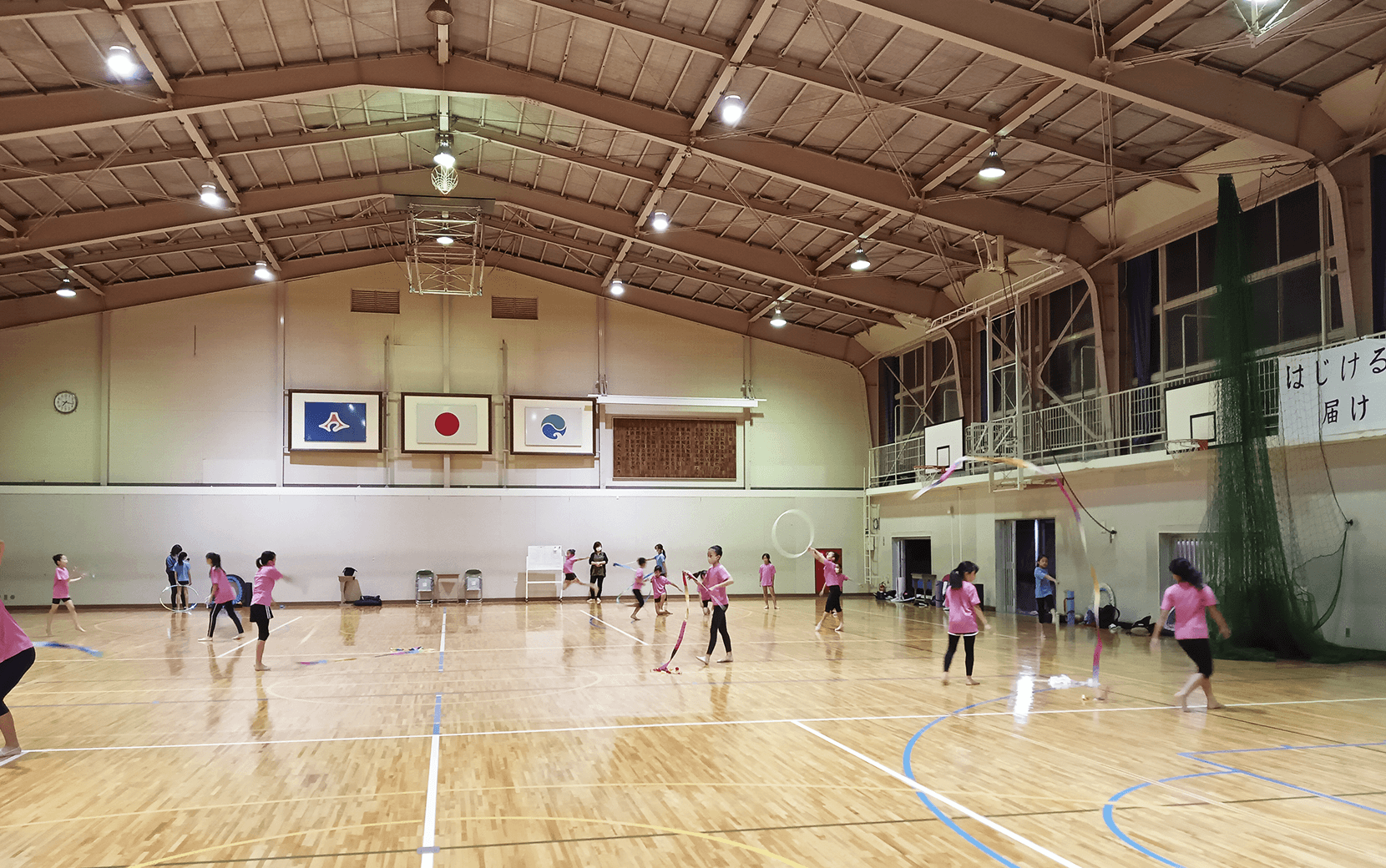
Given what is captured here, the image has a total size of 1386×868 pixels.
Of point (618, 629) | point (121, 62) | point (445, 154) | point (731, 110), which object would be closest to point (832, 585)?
point (618, 629)

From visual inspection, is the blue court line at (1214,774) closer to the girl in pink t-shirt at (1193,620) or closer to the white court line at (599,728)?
the girl in pink t-shirt at (1193,620)

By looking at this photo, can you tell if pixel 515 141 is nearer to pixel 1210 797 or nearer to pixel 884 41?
pixel 884 41

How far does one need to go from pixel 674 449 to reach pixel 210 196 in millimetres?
17816

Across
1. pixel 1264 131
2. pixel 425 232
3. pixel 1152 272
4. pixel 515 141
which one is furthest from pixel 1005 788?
pixel 425 232

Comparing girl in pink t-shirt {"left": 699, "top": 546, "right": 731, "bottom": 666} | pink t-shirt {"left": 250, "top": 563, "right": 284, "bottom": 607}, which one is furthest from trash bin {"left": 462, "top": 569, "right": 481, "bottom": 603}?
girl in pink t-shirt {"left": 699, "top": 546, "right": 731, "bottom": 666}

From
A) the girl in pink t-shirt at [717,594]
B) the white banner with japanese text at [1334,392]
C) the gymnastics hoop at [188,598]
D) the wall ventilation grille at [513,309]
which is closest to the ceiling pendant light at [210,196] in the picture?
the wall ventilation grille at [513,309]

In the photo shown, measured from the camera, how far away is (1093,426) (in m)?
24.1

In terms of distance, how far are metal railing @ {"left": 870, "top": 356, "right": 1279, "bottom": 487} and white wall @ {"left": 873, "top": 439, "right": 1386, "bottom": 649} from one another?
0.68 meters

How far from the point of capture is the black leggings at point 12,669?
8.69m

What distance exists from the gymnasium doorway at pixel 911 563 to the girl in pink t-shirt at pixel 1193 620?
21875mm

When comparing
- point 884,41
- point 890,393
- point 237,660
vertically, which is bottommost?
point 237,660

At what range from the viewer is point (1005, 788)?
776cm

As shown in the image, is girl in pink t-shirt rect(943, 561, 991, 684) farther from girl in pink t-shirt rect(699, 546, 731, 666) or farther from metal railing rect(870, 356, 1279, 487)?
metal railing rect(870, 356, 1279, 487)

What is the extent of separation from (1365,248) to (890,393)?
1966 cm
